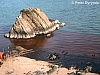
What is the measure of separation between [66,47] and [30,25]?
16.2 m

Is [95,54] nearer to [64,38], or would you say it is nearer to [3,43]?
[64,38]

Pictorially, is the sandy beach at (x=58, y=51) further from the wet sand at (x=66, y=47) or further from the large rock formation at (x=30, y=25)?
the large rock formation at (x=30, y=25)

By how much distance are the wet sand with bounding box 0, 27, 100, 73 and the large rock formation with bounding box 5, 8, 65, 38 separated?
81.7 inches

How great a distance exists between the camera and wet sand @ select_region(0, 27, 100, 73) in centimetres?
4444

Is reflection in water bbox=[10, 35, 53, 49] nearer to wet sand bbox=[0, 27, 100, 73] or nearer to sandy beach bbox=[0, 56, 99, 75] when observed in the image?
wet sand bbox=[0, 27, 100, 73]

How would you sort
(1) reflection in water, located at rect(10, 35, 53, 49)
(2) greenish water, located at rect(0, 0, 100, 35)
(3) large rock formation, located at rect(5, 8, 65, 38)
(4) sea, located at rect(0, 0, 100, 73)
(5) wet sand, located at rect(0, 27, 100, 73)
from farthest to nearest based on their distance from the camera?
(2) greenish water, located at rect(0, 0, 100, 35)
(3) large rock formation, located at rect(5, 8, 65, 38)
(1) reflection in water, located at rect(10, 35, 53, 49)
(4) sea, located at rect(0, 0, 100, 73)
(5) wet sand, located at rect(0, 27, 100, 73)

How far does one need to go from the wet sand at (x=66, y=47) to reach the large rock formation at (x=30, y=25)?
2.08m

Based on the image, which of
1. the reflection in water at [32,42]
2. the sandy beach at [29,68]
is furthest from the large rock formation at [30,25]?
the sandy beach at [29,68]

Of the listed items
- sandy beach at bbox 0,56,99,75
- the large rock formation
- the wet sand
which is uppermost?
the large rock formation

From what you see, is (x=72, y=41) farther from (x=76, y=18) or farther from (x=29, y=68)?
(x=76, y=18)

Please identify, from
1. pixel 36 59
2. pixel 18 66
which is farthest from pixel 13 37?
pixel 18 66

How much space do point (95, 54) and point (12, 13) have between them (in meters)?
58.6

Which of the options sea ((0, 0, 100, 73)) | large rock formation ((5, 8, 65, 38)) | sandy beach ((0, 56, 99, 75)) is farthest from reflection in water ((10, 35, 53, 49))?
sandy beach ((0, 56, 99, 75))

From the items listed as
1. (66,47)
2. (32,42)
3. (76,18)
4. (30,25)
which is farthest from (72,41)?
(76,18)
